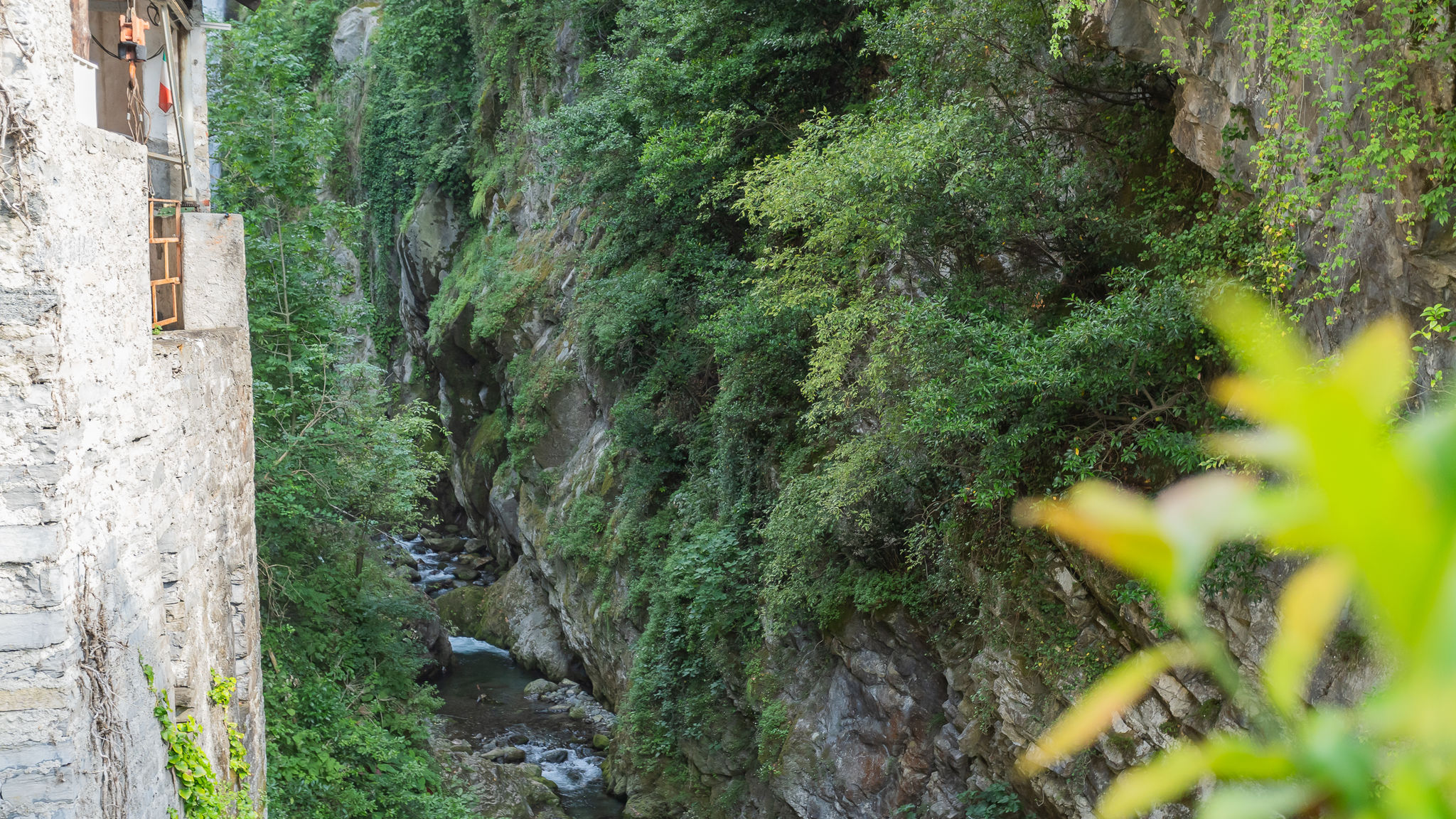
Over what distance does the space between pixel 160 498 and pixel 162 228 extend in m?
2.75

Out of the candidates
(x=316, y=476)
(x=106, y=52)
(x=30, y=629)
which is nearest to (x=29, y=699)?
(x=30, y=629)

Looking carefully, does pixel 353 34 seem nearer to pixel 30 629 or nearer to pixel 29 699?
pixel 30 629

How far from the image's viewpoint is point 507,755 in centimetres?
1434

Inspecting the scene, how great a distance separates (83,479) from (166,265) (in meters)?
2.68

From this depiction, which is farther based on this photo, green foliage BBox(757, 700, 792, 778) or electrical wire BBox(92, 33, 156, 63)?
green foliage BBox(757, 700, 792, 778)

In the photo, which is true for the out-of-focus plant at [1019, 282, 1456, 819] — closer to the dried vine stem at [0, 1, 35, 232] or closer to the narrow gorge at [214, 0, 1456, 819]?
the narrow gorge at [214, 0, 1456, 819]

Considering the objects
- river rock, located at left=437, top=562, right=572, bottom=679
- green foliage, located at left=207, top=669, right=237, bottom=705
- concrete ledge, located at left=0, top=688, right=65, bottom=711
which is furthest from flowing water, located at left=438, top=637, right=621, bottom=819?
concrete ledge, located at left=0, top=688, right=65, bottom=711

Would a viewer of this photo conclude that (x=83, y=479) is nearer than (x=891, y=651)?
Yes

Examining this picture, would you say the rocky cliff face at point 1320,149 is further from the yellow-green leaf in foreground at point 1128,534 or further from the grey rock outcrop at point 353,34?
the grey rock outcrop at point 353,34

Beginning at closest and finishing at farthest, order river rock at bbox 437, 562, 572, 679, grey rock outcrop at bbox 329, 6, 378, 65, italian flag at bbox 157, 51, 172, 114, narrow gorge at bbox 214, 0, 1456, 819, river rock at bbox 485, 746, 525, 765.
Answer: narrow gorge at bbox 214, 0, 1456, 819 < italian flag at bbox 157, 51, 172, 114 < river rock at bbox 485, 746, 525, 765 < river rock at bbox 437, 562, 572, 679 < grey rock outcrop at bbox 329, 6, 378, 65

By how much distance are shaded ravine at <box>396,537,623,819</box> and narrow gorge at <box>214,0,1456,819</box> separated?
0.10m

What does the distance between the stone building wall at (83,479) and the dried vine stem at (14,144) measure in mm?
12

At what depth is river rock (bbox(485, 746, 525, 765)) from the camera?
14250 mm

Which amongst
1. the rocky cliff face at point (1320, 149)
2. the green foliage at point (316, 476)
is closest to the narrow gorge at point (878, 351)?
the rocky cliff face at point (1320, 149)
